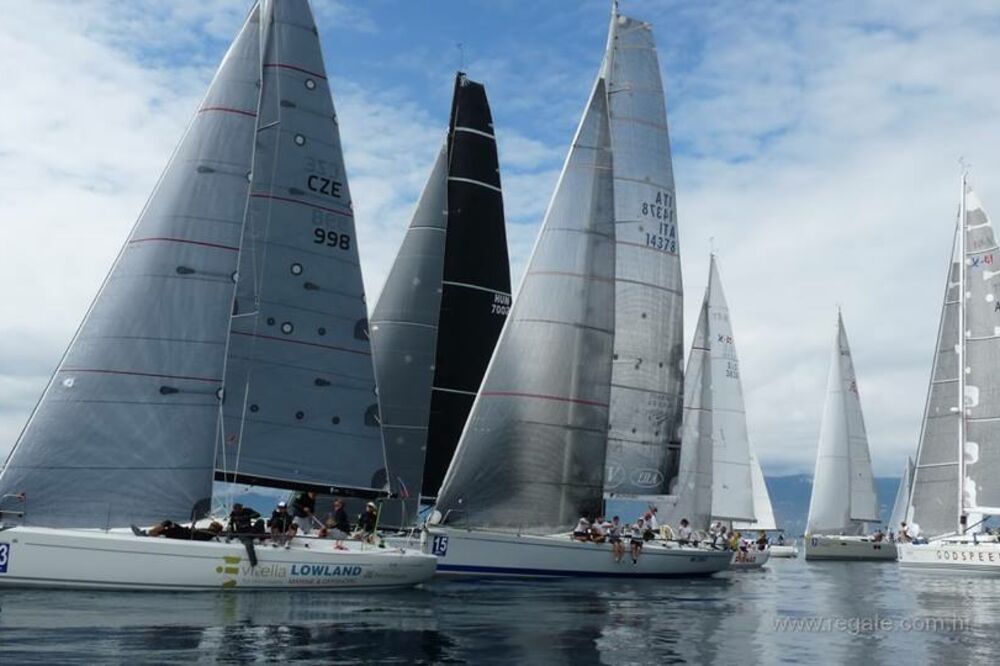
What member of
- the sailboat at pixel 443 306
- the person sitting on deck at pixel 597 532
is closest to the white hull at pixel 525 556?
the person sitting on deck at pixel 597 532

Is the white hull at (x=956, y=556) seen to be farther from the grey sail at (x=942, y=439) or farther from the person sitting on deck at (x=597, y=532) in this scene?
the person sitting on deck at (x=597, y=532)

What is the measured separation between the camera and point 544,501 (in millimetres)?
28750

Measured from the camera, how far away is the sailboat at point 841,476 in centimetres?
6519

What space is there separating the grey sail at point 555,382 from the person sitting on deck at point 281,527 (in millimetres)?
5920

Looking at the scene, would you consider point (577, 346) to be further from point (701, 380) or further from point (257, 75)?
point (701, 380)

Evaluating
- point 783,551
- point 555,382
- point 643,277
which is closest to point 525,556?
point 555,382

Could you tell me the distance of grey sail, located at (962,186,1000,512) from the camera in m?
40.4

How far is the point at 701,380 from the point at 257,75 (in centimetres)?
2978

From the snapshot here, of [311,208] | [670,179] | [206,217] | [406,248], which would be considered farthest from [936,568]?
[206,217]

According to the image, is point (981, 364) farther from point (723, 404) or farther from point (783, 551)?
point (783, 551)

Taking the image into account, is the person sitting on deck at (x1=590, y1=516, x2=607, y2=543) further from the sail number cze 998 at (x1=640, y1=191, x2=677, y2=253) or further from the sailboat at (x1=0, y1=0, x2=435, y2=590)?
the sail number cze 998 at (x1=640, y1=191, x2=677, y2=253)

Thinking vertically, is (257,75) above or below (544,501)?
above

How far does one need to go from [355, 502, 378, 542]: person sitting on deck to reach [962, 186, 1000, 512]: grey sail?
2516cm
